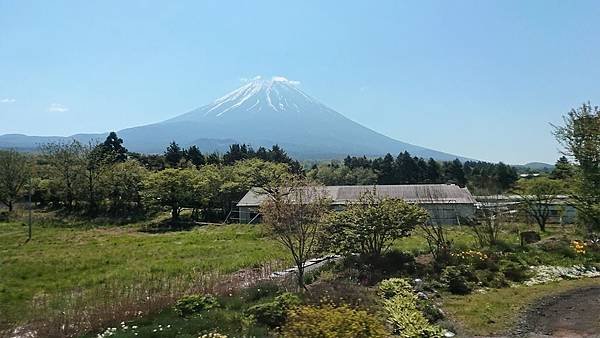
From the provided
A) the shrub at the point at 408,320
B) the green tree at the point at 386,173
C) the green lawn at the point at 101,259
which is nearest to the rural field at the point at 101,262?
the green lawn at the point at 101,259

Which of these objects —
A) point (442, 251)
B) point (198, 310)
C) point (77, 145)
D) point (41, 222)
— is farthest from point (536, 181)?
point (77, 145)

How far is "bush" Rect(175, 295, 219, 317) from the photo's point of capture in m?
8.38

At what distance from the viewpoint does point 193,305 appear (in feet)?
27.9

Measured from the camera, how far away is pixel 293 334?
6398 mm

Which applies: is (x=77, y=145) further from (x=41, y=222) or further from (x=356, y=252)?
(x=356, y=252)

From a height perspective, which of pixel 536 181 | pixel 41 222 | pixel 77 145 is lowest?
pixel 41 222

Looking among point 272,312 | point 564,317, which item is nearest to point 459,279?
point 564,317

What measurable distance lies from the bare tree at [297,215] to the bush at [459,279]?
3294 mm

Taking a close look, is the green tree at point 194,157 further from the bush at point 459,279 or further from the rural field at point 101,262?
the bush at point 459,279

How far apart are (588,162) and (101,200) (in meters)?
37.2

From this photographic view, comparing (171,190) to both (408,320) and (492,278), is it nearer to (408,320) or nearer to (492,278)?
(492,278)

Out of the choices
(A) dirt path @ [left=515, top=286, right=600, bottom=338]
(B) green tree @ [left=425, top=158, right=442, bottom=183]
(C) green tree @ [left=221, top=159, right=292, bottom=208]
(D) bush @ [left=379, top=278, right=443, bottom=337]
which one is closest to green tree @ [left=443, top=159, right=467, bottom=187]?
(B) green tree @ [left=425, top=158, right=442, bottom=183]

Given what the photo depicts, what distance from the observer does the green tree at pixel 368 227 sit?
12.7 metres

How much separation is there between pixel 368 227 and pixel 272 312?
17.5 ft
